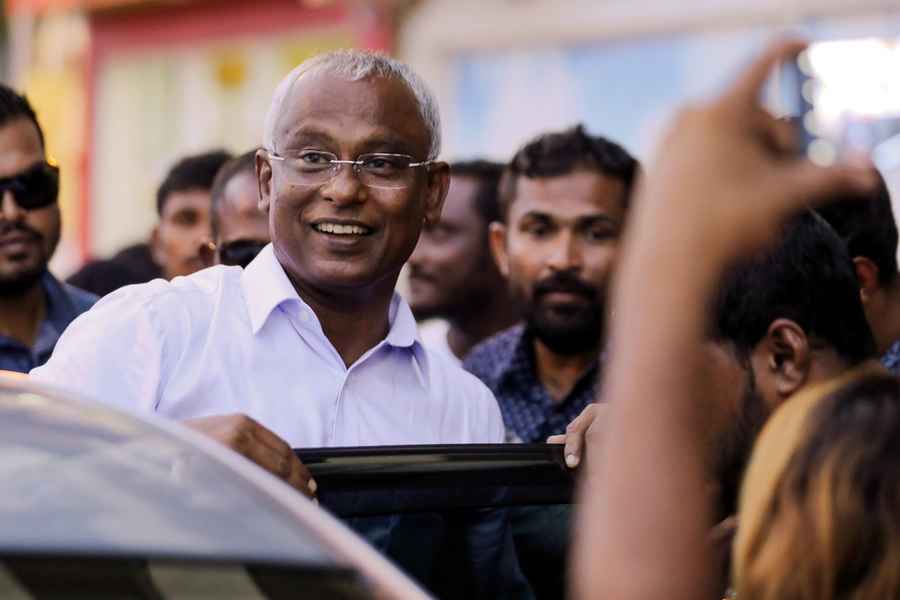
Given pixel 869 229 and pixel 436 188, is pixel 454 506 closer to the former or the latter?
pixel 436 188

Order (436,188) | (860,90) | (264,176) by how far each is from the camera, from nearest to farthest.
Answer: (264,176) → (436,188) → (860,90)

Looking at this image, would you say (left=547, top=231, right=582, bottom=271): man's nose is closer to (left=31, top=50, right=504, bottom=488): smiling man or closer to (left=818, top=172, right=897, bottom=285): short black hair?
(left=818, top=172, right=897, bottom=285): short black hair

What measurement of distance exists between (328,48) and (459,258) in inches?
225

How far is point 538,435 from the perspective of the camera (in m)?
4.05

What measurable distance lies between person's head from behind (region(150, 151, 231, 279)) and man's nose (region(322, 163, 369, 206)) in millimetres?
2875

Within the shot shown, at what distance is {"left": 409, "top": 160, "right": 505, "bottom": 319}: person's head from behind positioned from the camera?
18.6ft

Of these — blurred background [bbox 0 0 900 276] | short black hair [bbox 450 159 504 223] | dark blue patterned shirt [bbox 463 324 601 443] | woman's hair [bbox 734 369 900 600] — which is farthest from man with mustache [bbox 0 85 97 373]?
blurred background [bbox 0 0 900 276]

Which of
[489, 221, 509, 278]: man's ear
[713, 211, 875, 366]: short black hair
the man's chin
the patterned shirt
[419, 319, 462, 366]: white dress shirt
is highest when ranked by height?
[713, 211, 875, 366]: short black hair

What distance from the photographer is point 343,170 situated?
3.00m

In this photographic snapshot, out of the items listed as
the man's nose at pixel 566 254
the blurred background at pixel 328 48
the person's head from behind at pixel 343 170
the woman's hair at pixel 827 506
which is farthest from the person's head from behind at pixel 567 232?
the woman's hair at pixel 827 506

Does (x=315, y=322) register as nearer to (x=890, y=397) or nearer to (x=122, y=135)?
(x=890, y=397)

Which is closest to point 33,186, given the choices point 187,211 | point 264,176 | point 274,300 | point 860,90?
point 264,176

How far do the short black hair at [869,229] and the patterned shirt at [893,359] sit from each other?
219 mm

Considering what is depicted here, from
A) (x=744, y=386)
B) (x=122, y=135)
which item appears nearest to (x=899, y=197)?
(x=744, y=386)
